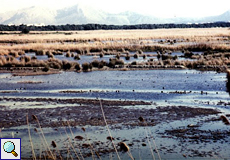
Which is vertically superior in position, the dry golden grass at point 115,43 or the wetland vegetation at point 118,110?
the wetland vegetation at point 118,110

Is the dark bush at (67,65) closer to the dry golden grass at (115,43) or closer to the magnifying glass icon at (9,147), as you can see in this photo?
the dry golden grass at (115,43)

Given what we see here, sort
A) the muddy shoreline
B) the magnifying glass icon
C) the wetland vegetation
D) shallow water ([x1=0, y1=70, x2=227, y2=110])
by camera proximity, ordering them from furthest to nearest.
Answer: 1. shallow water ([x1=0, y1=70, x2=227, y2=110])
2. the muddy shoreline
3. the wetland vegetation
4. the magnifying glass icon

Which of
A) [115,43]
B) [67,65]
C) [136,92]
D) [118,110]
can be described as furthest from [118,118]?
[115,43]

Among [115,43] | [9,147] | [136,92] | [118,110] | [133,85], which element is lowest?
[115,43]

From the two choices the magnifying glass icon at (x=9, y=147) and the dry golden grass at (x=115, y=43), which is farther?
the dry golden grass at (x=115, y=43)

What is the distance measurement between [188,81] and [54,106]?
1098 cm

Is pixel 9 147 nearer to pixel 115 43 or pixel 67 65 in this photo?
pixel 67 65

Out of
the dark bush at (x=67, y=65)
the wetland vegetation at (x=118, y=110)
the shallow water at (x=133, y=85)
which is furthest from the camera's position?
the dark bush at (x=67, y=65)

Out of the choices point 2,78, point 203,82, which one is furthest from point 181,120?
point 2,78

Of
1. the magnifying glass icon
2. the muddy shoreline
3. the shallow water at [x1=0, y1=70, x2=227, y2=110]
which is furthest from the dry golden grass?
the magnifying glass icon

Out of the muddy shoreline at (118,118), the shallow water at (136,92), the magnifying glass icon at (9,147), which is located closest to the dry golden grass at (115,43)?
the shallow water at (136,92)

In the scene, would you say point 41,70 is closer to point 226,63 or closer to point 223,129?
point 226,63

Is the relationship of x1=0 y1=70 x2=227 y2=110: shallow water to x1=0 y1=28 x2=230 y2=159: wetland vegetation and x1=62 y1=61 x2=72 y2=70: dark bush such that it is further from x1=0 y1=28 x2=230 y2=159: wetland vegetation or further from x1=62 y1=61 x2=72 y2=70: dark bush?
x1=62 y1=61 x2=72 y2=70: dark bush

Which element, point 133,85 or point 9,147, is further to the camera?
point 133,85
